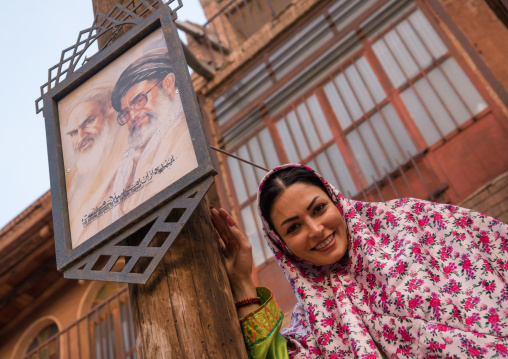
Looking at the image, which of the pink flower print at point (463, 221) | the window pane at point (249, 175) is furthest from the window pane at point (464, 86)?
the pink flower print at point (463, 221)

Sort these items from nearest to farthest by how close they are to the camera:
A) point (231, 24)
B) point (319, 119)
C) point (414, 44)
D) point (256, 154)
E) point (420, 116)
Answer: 1. point (420, 116)
2. point (414, 44)
3. point (319, 119)
4. point (256, 154)
5. point (231, 24)

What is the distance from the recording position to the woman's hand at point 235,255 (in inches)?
62.5

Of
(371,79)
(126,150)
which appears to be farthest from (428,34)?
(126,150)

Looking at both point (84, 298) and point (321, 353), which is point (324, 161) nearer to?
point (321, 353)

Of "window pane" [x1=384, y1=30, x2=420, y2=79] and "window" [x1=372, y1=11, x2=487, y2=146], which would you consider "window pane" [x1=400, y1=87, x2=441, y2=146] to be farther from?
"window pane" [x1=384, y1=30, x2=420, y2=79]

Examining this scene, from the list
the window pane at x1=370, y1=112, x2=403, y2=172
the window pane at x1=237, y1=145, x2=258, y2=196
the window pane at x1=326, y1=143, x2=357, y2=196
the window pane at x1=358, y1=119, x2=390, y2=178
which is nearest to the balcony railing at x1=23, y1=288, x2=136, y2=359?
the window pane at x1=237, y1=145, x2=258, y2=196

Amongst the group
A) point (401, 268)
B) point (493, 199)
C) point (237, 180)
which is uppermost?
point (237, 180)

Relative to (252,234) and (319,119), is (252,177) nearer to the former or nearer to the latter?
(252,234)

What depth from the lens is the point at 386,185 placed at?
14.2 ft

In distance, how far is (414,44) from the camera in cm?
473

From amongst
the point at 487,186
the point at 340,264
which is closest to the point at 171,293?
the point at 340,264

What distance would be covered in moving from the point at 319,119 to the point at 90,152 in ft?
12.5

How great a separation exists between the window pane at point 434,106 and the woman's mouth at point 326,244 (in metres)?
2.91

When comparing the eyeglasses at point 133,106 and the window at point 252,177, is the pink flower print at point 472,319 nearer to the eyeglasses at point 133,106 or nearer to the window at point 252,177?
the eyeglasses at point 133,106
